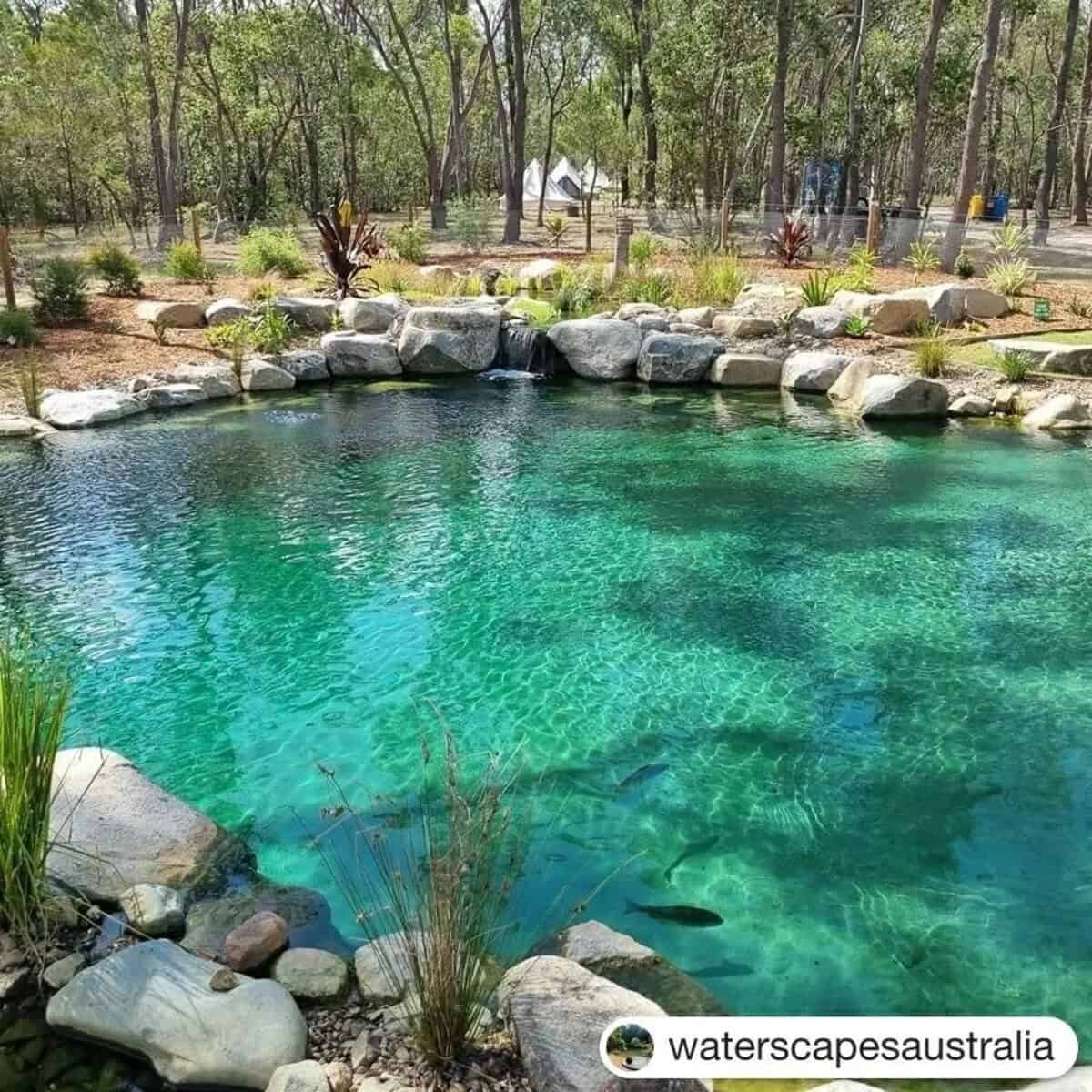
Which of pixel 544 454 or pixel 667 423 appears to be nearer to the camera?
pixel 544 454

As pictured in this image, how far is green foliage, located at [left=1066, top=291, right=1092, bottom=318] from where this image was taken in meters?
12.9

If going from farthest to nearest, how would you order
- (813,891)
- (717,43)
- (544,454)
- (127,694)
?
1. (717,43)
2. (544,454)
3. (127,694)
4. (813,891)

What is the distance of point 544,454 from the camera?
9391 millimetres

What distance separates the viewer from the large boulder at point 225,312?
13373 millimetres

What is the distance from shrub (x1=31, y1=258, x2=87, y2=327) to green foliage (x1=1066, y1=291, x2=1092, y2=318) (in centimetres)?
1288

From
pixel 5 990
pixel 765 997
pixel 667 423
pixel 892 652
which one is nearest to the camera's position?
pixel 5 990

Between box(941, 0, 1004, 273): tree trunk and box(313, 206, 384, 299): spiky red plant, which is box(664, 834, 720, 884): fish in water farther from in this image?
box(941, 0, 1004, 273): tree trunk

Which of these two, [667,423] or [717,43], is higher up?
[717,43]

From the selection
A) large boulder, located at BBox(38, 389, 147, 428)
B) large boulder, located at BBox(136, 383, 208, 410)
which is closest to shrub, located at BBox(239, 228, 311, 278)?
large boulder, located at BBox(136, 383, 208, 410)

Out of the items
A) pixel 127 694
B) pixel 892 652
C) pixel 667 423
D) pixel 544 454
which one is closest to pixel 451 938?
pixel 127 694

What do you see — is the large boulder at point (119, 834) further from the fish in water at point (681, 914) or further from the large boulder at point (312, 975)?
the fish in water at point (681, 914)

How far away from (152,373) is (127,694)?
295 inches

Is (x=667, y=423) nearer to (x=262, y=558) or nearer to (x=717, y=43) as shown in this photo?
(x=262, y=558)

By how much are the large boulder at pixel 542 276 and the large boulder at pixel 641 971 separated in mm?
13330
